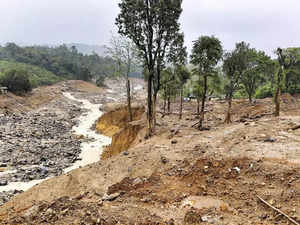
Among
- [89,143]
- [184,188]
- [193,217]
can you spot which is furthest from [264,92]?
[193,217]

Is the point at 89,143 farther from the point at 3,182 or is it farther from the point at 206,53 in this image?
the point at 206,53

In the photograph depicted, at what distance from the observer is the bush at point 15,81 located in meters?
36.2

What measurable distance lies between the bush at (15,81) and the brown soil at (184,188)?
36.7 meters

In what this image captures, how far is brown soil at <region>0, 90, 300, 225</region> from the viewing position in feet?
14.6

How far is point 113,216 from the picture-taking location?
4.63 metres

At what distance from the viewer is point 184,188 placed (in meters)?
5.57

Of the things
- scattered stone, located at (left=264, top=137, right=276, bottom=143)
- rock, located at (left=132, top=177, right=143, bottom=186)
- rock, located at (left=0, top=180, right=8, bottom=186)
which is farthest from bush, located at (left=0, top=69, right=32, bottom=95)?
scattered stone, located at (left=264, top=137, right=276, bottom=143)

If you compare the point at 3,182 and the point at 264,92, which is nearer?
the point at 3,182

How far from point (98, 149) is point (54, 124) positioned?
10.6 metres

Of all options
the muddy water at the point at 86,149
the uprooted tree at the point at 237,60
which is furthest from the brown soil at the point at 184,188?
the uprooted tree at the point at 237,60

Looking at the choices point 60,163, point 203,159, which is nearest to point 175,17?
point 203,159

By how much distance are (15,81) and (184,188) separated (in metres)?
41.0

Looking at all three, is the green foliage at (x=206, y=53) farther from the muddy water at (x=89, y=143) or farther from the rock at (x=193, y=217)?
the muddy water at (x=89, y=143)

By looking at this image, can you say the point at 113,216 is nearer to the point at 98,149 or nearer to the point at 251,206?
the point at 251,206
